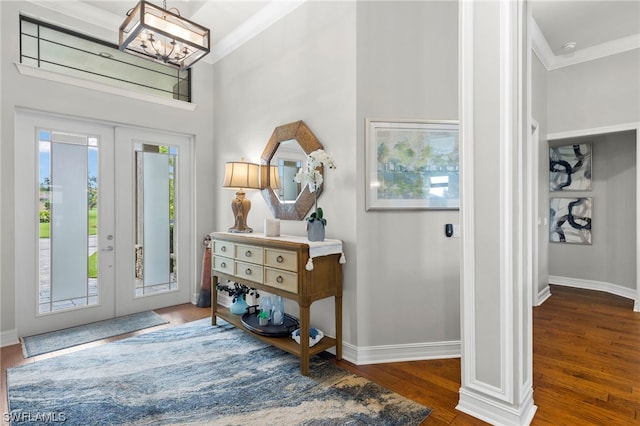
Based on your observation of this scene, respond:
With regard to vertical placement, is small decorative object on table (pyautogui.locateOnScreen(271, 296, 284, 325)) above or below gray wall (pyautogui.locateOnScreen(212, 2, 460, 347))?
below

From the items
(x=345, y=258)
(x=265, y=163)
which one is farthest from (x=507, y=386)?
(x=265, y=163)

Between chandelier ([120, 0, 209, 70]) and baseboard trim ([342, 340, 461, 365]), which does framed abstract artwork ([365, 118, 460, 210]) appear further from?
chandelier ([120, 0, 209, 70])

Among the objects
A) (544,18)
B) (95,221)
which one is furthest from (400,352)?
(544,18)

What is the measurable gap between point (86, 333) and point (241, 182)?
2110 millimetres

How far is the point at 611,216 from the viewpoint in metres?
4.78

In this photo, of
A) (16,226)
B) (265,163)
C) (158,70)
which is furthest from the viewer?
(158,70)

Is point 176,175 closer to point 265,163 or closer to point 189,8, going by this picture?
point 265,163

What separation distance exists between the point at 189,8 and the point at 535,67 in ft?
13.9

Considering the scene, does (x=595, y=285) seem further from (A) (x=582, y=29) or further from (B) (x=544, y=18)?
(B) (x=544, y=18)

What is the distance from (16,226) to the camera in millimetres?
3094

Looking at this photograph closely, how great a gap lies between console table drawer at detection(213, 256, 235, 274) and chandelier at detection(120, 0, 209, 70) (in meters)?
1.71

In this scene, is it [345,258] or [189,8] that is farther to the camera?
[189,8]

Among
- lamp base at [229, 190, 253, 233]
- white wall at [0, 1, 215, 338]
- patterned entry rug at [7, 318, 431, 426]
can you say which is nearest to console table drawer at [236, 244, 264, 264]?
lamp base at [229, 190, 253, 233]

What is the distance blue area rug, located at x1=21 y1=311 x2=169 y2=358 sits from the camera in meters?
2.96
